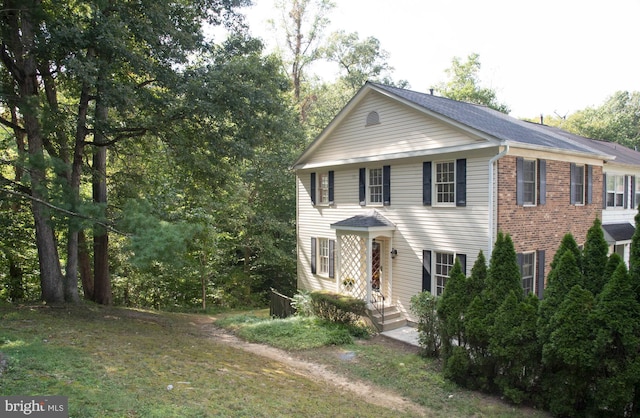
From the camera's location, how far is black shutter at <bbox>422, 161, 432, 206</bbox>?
1268 cm

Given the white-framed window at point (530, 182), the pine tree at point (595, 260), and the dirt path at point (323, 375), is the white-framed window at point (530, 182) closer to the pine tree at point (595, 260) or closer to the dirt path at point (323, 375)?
the pine tree at point (595, 260)

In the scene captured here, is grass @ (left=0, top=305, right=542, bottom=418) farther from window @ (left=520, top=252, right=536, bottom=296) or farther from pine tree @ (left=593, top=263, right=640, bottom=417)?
window @ (left=520, top=252, right=536, bottom=296)

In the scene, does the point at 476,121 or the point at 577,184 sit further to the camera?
the point at 577,184

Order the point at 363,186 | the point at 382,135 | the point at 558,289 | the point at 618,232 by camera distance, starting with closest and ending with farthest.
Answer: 1. the point at 558,289
2. the point at 382,135
3. the point at 363,186
4. the point at 618,232

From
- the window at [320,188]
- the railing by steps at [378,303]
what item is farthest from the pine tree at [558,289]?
the window at [320,188]

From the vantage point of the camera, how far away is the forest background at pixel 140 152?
970 cm

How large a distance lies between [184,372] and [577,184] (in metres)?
13.5

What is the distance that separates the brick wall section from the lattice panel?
5094 mm

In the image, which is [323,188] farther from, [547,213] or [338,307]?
[547,213]

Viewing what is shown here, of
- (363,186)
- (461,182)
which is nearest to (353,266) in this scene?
(363,186)

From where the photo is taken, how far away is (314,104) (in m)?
29.8

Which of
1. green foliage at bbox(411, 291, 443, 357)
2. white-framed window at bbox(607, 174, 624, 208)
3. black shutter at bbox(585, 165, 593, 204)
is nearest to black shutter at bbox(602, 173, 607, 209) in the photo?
white-framed window at bbox(607, 174, 624, 208)

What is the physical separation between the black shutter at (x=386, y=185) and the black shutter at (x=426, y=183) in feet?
4.76

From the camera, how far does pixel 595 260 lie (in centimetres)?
730
